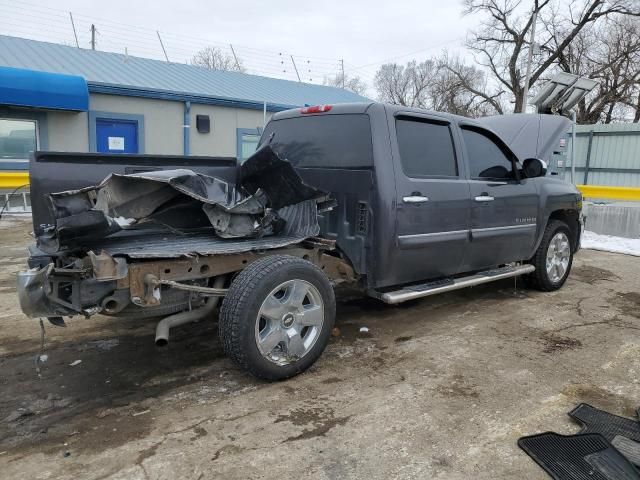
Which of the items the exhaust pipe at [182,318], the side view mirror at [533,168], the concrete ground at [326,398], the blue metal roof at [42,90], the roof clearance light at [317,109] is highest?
the blue metal roof at [42,90]

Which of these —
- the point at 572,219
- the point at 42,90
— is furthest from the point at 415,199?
the point at 42,90

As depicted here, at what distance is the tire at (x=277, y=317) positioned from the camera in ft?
10.8

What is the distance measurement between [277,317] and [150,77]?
12659mm

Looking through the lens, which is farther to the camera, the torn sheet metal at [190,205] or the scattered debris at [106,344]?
the scattered debris at [106,344]

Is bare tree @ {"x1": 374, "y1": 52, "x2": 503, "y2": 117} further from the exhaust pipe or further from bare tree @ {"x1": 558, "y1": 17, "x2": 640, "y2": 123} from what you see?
the exhaust pipe

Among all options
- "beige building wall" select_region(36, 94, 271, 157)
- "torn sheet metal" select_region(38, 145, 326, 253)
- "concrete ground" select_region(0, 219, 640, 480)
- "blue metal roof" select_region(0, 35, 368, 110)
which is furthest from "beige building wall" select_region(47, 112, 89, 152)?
"torn sheet metal" select_region(38, 145, 326, 253)

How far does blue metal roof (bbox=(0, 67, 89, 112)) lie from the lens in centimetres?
1097

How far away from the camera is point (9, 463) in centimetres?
266

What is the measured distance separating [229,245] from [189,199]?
1.59ft

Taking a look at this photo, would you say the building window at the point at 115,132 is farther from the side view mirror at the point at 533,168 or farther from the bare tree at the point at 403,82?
the bare tree at the point at 403,82

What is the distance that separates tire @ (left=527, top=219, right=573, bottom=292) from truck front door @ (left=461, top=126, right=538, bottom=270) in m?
0.36

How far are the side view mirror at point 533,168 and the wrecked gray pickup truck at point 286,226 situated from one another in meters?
0.01

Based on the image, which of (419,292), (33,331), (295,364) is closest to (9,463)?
(295,364)

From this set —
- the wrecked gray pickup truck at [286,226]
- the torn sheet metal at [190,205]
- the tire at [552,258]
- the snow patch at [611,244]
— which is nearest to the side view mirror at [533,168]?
the wrecked gray pickup truck at [286,226]
